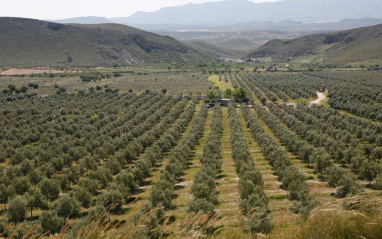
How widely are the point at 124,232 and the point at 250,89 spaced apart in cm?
17263

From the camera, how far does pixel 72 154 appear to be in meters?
63.4

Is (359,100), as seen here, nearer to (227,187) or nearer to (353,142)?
(353,142)

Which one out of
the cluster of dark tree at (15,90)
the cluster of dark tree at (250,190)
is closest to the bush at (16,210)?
the cluster of dark tree at (250,190)

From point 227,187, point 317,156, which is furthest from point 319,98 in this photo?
point 227,187

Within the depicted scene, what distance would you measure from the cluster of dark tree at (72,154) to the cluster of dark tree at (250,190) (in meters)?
16.6

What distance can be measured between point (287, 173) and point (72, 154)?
45045mm

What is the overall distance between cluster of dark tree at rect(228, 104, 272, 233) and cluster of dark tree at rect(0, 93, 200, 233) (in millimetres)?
16559

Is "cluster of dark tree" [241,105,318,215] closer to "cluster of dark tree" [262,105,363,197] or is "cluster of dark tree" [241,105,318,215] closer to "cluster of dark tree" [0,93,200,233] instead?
"cluster of dark tree" [262,105,363,197]

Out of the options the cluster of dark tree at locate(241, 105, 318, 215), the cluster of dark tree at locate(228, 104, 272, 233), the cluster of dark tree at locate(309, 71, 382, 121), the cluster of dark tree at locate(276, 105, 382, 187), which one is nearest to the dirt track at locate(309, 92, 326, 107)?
the cluster of dark tree at locate(309, 71, 382, 121)

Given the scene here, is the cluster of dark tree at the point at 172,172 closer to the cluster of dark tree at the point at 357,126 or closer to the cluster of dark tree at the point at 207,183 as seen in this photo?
the cluster of dark tree at the point at 207,183

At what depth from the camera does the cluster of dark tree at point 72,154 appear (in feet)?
131

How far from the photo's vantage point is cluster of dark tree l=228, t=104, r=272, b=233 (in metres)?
21.1

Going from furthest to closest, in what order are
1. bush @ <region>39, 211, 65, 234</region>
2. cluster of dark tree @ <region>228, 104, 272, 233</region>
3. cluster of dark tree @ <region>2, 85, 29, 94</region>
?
cluster of dark tree @ <region>2, 85, 29, 94</region> → bush @ <region>39, 211, 65, 234</region> → cluster of dark tree @ <region>228, 104, 272, 233</region>

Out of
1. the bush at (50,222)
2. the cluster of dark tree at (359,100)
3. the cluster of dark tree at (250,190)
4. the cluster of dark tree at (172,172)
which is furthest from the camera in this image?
the cluster of dark tree at (359,100)
